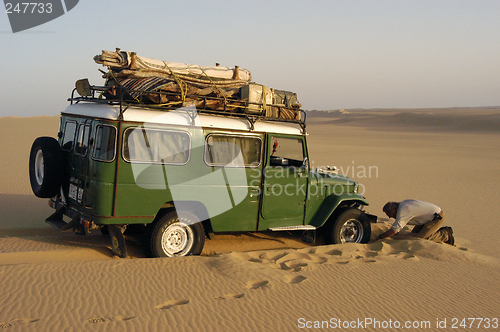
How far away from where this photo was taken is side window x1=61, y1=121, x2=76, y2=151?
22.3ft

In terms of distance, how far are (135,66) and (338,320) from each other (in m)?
4.92

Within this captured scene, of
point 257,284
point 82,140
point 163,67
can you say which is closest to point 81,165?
point 82,140

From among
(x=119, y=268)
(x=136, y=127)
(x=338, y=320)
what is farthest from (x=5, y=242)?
(x=338, y=320)

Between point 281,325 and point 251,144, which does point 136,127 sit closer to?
point 251,144

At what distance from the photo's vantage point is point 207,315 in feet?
16.2

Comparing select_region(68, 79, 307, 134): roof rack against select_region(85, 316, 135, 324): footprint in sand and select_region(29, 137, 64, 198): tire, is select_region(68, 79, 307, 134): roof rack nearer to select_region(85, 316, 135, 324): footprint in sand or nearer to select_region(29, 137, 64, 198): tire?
select_region(29, 137, 64, 198): tire

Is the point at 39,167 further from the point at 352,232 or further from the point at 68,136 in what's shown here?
the point at 352,232

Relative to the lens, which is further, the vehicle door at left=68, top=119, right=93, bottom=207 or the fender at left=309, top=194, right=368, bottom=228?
the fender at left=309, top=194, right=368, bottom=228

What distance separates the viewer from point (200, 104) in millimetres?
6902

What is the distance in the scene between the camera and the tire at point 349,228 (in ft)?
26.7

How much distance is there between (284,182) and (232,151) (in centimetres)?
119

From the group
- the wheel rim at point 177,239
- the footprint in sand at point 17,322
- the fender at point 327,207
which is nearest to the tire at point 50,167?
the wheel rim at point 177,239

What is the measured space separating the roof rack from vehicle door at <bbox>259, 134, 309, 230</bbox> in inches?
15.8

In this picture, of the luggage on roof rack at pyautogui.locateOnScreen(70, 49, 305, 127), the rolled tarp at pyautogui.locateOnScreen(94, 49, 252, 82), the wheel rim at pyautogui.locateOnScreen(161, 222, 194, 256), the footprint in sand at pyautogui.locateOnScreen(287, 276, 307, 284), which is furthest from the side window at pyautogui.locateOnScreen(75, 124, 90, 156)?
the footprint in sand at pyautogui.locateOnScreen(287, 276, 307, 284)
